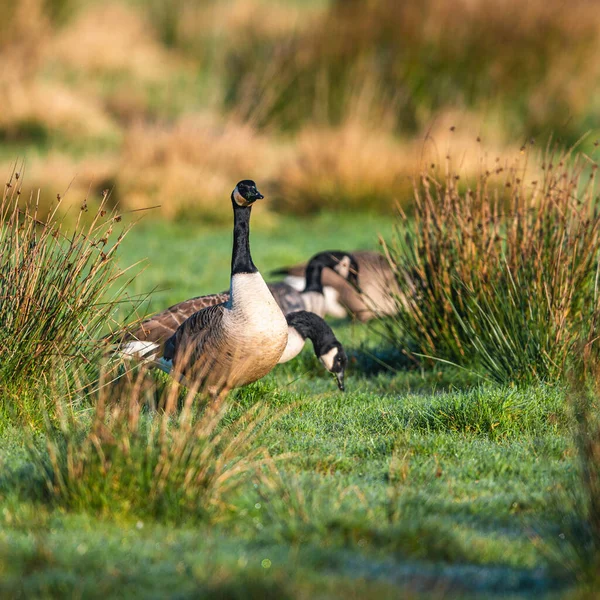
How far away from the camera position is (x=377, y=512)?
432 centimetres

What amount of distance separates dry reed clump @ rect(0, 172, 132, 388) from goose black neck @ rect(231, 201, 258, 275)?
778 millimetres

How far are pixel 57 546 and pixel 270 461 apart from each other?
1146mm

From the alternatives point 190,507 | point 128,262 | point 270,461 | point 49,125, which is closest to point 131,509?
point 190,507

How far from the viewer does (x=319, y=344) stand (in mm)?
7520

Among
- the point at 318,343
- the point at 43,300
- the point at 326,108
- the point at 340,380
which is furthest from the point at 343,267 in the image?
the point at 326,108

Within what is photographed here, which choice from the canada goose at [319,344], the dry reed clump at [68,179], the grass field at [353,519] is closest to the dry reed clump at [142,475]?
the grass field at [353,519]

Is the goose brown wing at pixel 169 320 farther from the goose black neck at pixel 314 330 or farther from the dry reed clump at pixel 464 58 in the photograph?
the dry reed clump at pixel 464 58

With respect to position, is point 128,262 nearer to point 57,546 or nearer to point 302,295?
point 302,295

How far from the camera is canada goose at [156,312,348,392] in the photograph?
7.35 m

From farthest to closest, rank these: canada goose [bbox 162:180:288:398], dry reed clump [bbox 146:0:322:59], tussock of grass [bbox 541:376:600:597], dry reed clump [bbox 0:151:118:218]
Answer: dry reed clump [bbox 146:0:322:59] < dry reed clump [bbox 0:151:118:218] < canada goose [bbox 162:180:288:398] < tussock of grass [bbox 541:376:600:597]

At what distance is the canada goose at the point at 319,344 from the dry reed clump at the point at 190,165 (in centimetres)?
824

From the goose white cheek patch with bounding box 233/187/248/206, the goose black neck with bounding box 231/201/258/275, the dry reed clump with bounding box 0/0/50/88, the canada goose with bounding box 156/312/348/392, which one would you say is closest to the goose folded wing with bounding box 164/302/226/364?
the goose black neck with bounding box 231/201/258/275

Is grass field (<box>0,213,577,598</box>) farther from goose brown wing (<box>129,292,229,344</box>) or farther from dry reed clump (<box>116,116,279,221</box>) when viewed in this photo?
dry reed clump (<box>116,116,279,221</box>)

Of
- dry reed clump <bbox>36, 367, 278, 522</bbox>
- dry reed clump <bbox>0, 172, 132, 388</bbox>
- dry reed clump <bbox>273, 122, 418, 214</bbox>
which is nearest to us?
dry reed clump <bbox>36, 367, 278, 522</bbox>
